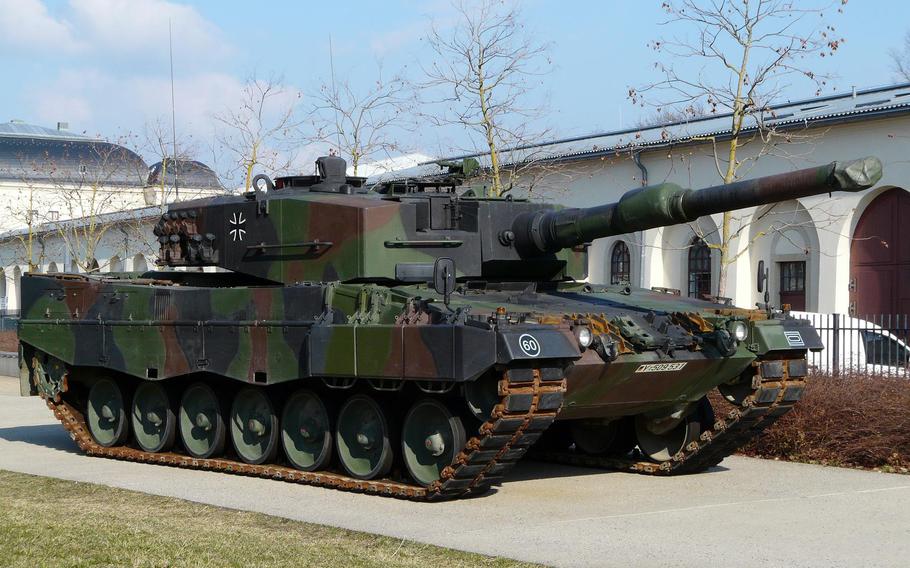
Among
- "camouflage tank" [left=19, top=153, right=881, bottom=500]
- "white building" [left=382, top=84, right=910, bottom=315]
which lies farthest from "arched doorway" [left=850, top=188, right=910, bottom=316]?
"camouflage tank" [left=19, top=153, right=881, bottom=500]

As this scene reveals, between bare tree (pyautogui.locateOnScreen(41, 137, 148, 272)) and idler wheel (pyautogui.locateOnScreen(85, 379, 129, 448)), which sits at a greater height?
bare tree (pyautogui.locateOnScreen(41, 137, 148, 272))

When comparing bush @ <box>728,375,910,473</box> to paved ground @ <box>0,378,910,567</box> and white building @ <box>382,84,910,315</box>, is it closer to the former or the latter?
paved ground @ <box>0,378,910,567</box>

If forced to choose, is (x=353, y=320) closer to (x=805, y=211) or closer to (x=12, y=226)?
(x=805, y=211)

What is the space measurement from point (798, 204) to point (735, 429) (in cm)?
1565

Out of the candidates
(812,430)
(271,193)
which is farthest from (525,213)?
(812,430)

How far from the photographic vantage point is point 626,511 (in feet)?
37.4

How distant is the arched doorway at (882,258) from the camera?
27922 millimetres

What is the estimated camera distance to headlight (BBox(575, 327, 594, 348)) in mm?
11469

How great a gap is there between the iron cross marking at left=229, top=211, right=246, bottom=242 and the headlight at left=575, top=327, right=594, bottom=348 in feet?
15.5

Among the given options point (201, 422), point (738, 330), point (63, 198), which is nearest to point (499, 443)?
point (738, 330)

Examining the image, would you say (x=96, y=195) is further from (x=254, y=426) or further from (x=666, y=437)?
(x=666, y=437)

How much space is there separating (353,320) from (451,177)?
10.6 feet

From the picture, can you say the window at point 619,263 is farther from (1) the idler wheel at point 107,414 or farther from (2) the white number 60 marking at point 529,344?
(2) the white number 60 marking at point 529,344

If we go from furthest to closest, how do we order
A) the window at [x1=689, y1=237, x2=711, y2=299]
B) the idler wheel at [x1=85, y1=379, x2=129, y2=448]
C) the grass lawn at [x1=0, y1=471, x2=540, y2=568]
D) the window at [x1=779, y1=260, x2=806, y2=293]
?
the window at [x1=689, y1=237, x2=711, y2=299] → the window at [x1=779, y1=260, x2=806, y2=293] → the idler wheel at [x1=85, y1=379, x2=129, y2=448] → the grass lawn at [x1=0, y1=471, x2=540, y2=568]
